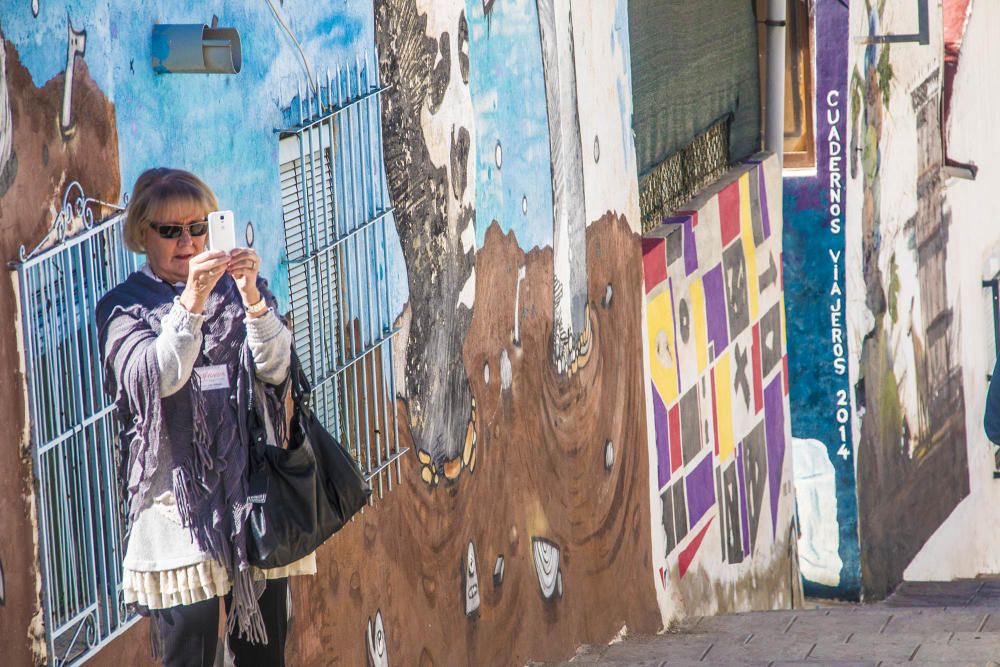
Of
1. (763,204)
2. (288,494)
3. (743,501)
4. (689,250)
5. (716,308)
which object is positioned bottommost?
(743,501)

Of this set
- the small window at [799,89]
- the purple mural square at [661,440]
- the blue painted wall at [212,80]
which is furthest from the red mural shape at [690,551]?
the blue painted wall at [212,80]

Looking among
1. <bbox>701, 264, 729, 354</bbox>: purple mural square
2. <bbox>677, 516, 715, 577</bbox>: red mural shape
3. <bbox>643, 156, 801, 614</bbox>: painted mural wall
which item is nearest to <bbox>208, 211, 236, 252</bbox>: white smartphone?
<bbox>643, 156, 801, 614</bbox>: painted mural wall

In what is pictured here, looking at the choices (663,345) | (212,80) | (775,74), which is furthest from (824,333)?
(212,80)

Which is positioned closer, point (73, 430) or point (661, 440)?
point (73, 430)

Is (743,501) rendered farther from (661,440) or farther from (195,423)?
(195,423)

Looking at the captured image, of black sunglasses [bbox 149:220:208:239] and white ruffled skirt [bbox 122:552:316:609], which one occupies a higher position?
black sunglasses [bbox 149:220:208:239]

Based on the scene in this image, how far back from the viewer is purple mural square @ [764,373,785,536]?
10.6m

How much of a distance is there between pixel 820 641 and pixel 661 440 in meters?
1.70

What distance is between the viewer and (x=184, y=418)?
11.1 feet

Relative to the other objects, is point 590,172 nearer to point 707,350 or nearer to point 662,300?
point 662,300

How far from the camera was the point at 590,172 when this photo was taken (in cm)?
708

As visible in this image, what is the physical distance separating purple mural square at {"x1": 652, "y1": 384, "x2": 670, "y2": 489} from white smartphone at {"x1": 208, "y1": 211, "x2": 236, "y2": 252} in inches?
201

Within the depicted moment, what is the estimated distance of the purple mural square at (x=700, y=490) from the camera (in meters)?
8.79

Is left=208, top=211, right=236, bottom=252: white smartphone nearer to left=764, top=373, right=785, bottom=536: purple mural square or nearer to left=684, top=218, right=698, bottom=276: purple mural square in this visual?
left=684, top=218, right=698, bottom=276: purple mural square
